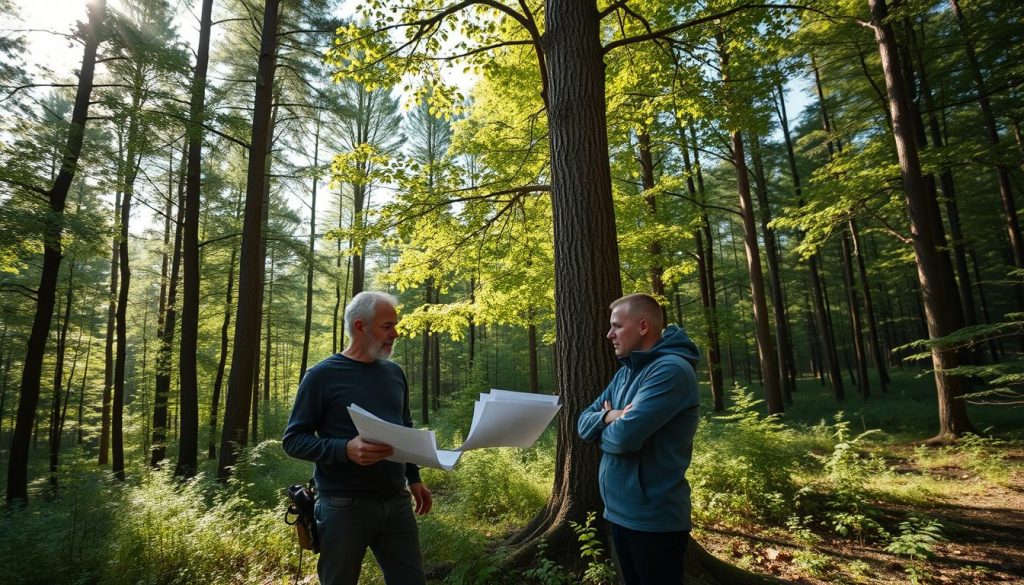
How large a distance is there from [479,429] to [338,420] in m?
0.86

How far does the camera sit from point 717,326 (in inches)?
512

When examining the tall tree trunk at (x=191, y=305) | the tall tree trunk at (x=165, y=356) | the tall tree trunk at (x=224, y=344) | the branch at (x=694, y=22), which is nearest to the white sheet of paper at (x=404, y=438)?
the branch at (x=694, y=22)

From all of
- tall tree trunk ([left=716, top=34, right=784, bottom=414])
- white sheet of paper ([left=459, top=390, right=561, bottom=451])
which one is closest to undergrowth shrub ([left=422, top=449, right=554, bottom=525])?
white sheet of paper ([left=459, top=390, right=561, bottom=451])

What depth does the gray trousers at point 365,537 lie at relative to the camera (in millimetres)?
2232

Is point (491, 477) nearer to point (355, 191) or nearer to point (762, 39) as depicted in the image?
point (762, 39)

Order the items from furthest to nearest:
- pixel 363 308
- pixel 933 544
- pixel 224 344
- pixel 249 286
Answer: pixel 224 344 → pixel 249 286 → pixel 933 544 → pixel 363 308

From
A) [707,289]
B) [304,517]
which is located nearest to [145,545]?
[304,517]

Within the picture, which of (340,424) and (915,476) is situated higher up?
(340,424)

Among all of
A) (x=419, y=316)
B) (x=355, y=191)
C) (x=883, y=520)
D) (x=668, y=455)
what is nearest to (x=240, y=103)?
(x=355, y=191)

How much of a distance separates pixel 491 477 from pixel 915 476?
6.63 m

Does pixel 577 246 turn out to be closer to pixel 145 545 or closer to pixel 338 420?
pixel 338 420

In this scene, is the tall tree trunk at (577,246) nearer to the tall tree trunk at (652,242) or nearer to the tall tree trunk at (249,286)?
the tall tree trunk at (652,242)

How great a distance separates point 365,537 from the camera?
7.60ft

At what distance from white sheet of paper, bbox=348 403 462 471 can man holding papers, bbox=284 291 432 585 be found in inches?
9.7
